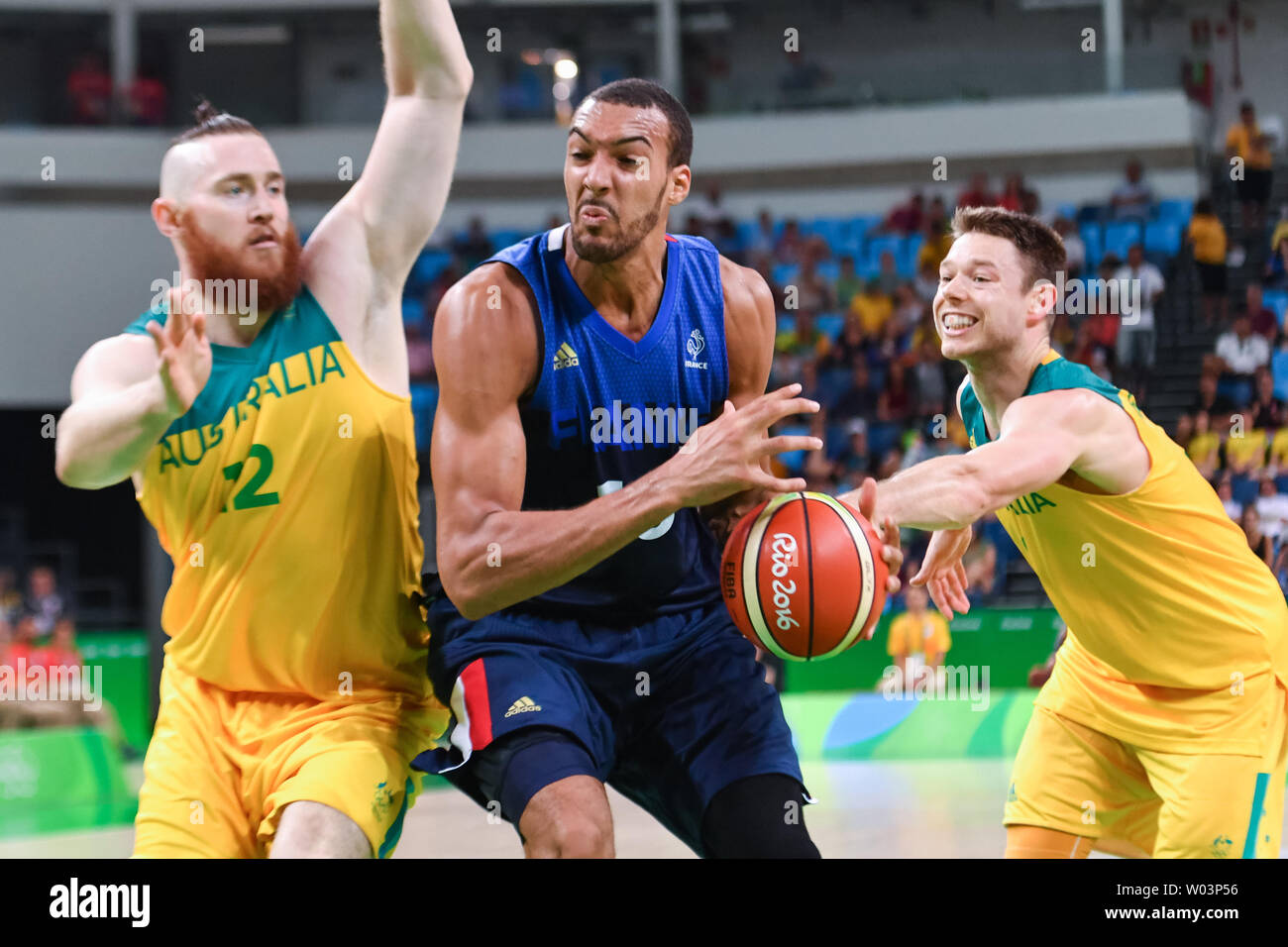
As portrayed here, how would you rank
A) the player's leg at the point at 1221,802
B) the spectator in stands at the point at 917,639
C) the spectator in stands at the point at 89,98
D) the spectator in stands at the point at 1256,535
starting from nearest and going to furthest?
1. the player's leg at the point at 1221,802
2. the spectator in stands at the point at 1256,535
3. the spectator in stands at the point at 917,639
4. the spectator in stands at the point at 89,98

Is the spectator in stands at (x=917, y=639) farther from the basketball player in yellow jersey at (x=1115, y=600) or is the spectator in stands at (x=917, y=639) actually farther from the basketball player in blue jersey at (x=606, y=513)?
the basketball player in blue jersey at (x=606, y=513)

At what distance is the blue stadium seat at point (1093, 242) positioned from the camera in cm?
1598

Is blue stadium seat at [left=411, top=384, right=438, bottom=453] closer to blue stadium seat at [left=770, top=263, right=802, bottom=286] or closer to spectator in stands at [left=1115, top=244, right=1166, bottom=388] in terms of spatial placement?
blue stadium seat at [left=770, top=263, right=802, bottom=286]

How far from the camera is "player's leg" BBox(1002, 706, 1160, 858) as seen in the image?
4.23m

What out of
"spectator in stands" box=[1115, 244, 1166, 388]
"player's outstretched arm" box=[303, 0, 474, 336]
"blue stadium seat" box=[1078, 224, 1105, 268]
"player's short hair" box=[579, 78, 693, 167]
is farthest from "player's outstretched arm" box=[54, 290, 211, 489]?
"blue stadium seat" box=[1078, 224, 1105, 268]

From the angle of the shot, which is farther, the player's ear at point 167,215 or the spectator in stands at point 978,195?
the spectator in stands at point 978,195

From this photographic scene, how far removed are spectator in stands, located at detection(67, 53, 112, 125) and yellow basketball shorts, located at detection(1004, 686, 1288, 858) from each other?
16.4 m

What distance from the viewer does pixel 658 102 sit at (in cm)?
385

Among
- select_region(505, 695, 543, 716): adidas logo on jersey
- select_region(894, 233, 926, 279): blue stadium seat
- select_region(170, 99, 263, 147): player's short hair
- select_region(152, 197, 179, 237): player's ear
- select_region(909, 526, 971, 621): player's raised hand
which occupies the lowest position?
select_region(505, 695, 543, 716): adidas logo on jersey

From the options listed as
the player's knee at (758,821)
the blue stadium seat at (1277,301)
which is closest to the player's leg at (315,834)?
the player's knee at (758,821)

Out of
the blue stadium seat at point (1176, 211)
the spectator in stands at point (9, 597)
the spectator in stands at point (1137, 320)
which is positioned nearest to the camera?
the spectator in stands at point (9, 597)

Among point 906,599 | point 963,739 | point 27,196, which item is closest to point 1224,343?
point 906,599

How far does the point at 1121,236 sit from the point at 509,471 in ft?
45.7

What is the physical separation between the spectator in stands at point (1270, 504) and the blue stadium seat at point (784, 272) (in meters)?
6.72
